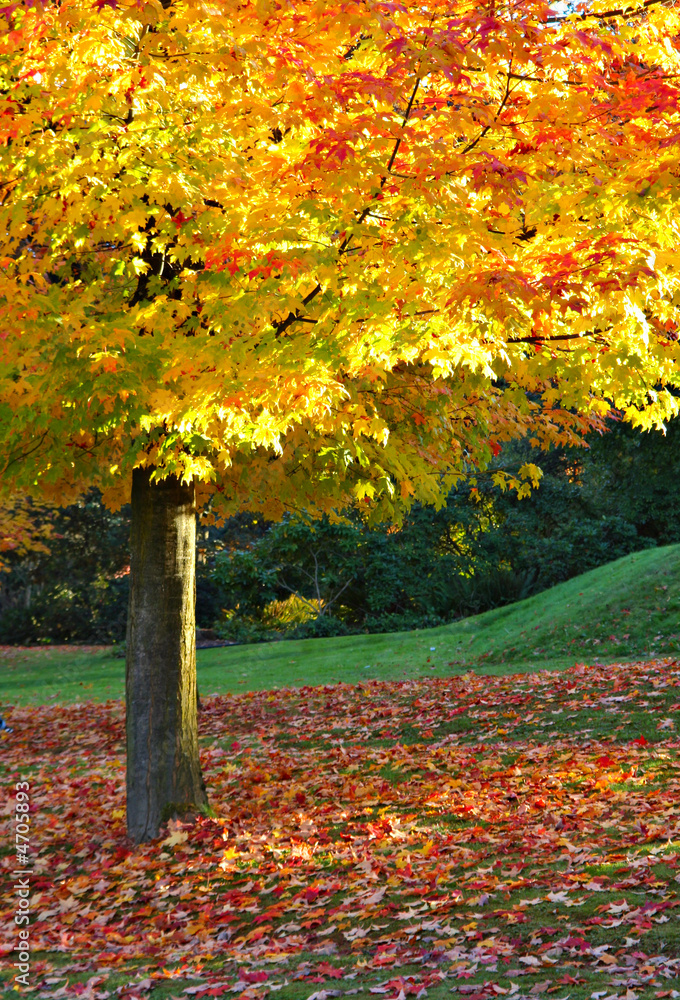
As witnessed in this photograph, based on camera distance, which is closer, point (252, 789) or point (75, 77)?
point (75, 77)

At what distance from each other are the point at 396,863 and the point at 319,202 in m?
4.39

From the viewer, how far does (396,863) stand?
6.07m

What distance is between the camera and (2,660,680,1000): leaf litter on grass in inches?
177

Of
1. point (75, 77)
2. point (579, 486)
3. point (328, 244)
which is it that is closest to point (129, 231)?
point (75, 77)

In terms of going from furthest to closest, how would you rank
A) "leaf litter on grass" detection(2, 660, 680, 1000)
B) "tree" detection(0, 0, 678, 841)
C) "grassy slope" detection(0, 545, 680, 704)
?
1. "grassy slope" detection(0, 545, 680, 704)
2. "tree" detection(0, 0, 678, 841)
3. "leaf litter on grass" detection(2, 660, 680, 1000)

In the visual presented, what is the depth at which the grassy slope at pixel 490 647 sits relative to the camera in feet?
47.7

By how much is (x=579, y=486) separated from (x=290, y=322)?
60.9 feet

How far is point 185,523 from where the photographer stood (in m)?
7.55

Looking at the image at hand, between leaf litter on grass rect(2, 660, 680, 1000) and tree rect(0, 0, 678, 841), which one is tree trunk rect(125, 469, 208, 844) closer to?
leaf litter on grass rect(2, 660, 680, 1000)

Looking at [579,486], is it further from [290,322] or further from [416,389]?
[290,322]

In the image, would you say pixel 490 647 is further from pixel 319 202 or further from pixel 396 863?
pixel 319 202

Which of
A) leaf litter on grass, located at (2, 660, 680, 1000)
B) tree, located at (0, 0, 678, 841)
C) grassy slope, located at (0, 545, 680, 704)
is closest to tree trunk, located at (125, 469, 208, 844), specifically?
leaf litter on grass, located at (2, 660, 680, 1000)

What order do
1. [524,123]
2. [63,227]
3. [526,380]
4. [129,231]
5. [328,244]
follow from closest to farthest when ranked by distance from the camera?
[328,244] < [524,123] < [63,227] < [129,231] < [526,380]

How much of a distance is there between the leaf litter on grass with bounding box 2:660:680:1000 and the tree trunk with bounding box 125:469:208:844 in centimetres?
32
